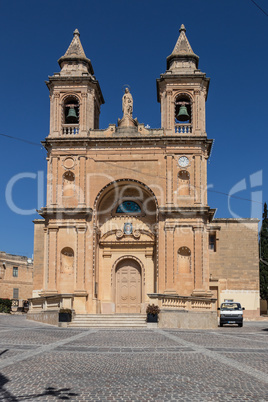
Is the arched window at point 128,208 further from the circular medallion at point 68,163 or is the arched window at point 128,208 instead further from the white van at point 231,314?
the white van at point 231,314

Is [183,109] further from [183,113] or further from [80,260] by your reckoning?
[80,260]

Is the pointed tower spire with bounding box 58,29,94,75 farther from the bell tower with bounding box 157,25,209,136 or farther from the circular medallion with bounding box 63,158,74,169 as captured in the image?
the circular medallion with bounding box 63,158,74,169

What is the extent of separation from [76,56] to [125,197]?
9.15 metres

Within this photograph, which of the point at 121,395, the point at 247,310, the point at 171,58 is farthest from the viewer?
the point at 247,310

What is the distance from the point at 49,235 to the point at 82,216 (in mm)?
2172

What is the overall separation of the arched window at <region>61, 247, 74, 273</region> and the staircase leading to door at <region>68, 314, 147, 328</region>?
373cm

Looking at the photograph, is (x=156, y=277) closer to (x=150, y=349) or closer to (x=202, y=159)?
(x=202, y=159)

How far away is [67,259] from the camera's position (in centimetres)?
2886

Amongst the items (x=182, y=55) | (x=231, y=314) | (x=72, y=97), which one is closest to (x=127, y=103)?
(x=72, y=97)

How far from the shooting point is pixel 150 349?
1359cm

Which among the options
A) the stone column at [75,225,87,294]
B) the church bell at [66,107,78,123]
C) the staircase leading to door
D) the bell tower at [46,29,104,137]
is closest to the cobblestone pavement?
the staircase leading to door

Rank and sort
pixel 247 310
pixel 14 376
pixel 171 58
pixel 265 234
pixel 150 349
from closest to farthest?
1. pixel 14 376
2. pixel 150 349
3. pixel 171 58
4. pixel 247 310
5. pixel 265 234

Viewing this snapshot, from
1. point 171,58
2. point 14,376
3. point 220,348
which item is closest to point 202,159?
point 171,58

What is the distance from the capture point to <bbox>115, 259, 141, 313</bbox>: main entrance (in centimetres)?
2970
